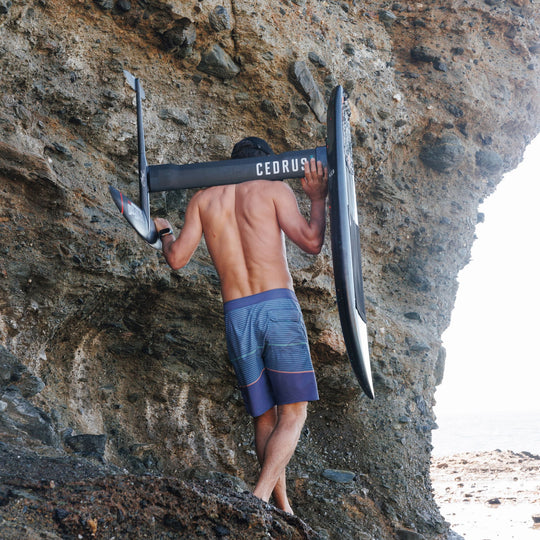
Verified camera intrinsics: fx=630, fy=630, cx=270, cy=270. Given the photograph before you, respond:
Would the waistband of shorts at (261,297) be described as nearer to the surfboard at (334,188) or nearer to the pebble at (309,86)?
the surfboard at (334,188)

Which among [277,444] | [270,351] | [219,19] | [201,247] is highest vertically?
[219,19]

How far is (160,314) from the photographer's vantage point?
14.6 ft

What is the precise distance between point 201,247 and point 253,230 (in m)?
1.47

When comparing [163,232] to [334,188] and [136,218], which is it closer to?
[136,218]

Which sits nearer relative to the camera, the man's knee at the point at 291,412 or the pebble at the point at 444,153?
the man's knee at the point at 291,412

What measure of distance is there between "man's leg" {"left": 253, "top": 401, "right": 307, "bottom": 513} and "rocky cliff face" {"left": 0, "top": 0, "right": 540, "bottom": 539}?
Result: 756mm

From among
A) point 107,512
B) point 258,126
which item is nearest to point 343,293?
point 107,512

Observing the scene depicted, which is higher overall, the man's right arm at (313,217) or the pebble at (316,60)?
the pebble at (316,60)

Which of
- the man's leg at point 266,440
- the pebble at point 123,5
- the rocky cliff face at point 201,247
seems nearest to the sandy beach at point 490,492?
the rocky cliff face at point 201,247

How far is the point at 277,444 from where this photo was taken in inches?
120

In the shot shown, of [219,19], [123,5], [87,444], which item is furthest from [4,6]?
[87,444]

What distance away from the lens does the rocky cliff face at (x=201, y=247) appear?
3910mm

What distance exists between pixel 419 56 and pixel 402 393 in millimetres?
3307

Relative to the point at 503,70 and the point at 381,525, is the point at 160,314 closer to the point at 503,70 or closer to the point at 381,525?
the point at 381,525
